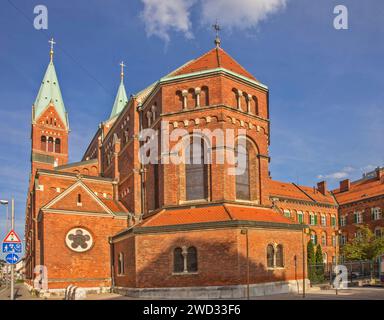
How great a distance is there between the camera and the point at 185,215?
26797mm

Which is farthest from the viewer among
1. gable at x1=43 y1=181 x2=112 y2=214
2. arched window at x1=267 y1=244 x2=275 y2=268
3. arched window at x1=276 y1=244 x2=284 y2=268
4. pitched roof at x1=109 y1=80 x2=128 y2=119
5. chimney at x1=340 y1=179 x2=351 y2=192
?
pitched roof at x1=109 y1=80 x2=128 y2=119

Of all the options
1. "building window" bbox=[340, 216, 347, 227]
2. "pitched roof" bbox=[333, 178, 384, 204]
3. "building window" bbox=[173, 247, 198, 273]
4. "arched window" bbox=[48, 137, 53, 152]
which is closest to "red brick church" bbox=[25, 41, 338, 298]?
"building window" bbox=[173, 247, 198, 273]

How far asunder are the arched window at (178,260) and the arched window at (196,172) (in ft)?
13.8

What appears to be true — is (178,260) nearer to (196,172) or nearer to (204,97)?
(196,172)

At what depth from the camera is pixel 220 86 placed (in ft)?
93.0

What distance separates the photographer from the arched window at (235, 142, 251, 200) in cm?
2875

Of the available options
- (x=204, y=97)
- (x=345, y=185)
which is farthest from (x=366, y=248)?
(x=204, y=97)

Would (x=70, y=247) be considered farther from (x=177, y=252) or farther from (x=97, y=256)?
(x=177, y=252)

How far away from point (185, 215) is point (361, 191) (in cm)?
4725

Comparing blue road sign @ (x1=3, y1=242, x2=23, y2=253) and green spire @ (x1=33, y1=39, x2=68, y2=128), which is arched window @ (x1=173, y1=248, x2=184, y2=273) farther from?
green spire @ (x1=33, y1=39, x2=68, y2=128)

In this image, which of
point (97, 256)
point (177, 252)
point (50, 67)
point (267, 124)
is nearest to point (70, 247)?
point (97, 256)

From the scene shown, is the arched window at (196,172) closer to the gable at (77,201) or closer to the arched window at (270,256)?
the arched window at (270,256)

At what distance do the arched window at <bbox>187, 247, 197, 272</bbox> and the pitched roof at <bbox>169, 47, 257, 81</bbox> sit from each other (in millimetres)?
12561
